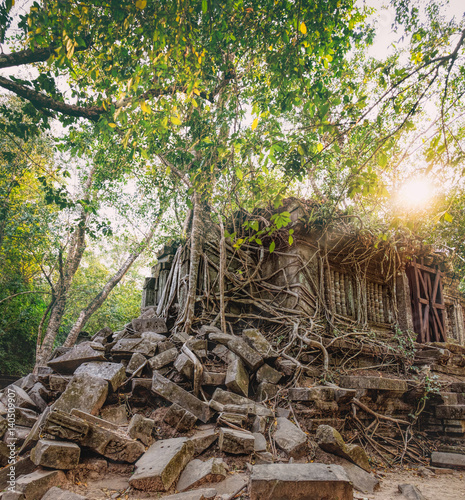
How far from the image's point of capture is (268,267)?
20.8 feet

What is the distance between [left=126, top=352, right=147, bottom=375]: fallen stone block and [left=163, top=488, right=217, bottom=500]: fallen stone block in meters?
1.84

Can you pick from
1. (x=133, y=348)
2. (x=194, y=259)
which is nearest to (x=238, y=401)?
(x=133, y=348)

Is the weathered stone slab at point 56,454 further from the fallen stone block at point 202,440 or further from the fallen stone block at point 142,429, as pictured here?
the fallen stone block at point 202,440

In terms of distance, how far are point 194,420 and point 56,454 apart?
51.6 inches

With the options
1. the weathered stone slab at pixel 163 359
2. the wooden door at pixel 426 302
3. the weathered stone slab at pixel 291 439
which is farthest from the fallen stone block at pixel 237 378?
the wooden door at pixel 426 302

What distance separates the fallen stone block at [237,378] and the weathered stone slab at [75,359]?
1.69m

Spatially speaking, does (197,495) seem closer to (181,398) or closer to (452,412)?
(181,398)

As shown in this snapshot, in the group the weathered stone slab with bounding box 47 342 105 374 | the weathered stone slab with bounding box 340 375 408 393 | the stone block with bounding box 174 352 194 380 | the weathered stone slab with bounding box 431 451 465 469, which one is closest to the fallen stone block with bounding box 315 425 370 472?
the weathered stone slab with bounding box 340 375 408 393

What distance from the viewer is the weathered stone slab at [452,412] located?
4.46 meters

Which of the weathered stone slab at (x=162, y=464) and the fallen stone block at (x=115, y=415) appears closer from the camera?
the weathered stone slab at (x=162, y=464)

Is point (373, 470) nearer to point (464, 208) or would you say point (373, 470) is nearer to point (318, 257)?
point (318, 257)

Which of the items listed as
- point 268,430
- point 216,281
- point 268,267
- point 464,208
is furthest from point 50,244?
point 464,208

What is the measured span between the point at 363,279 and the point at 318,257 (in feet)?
4.04

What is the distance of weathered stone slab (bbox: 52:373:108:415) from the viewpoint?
3.34m
